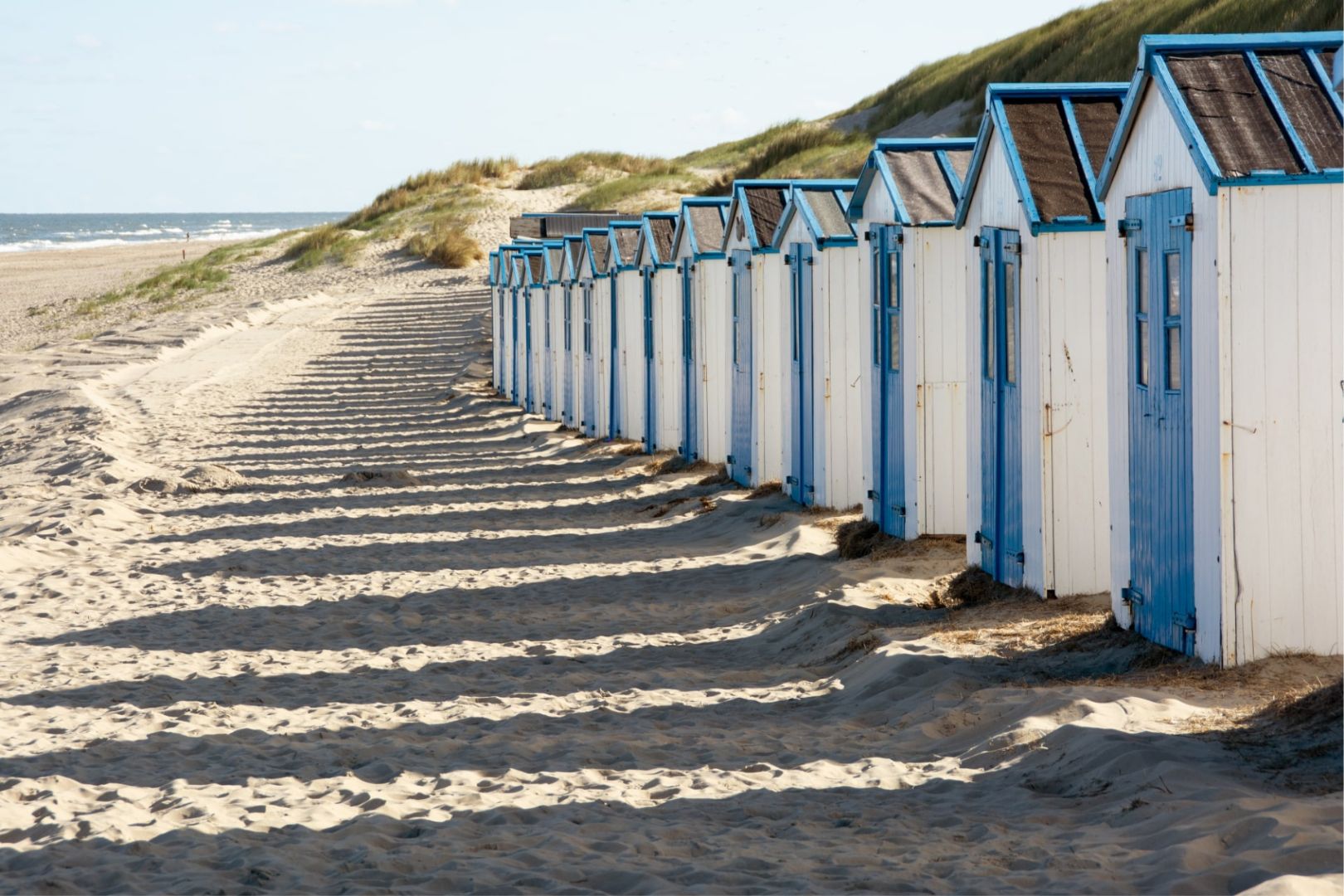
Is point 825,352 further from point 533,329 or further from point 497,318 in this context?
point 497,318

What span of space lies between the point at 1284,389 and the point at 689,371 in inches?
415

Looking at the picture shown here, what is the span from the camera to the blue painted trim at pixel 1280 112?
248 inches

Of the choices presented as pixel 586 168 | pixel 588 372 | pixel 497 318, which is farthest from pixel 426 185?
pixel 588 372

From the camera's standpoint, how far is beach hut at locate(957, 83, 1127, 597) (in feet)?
27.0

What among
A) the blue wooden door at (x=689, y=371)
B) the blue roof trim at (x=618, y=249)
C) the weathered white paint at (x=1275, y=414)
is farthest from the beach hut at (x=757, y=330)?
the weathered white paint at (x=1275, y=414)

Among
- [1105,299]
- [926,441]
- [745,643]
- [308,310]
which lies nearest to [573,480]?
[926,441]

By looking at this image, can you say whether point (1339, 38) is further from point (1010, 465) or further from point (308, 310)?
point (308, 310)

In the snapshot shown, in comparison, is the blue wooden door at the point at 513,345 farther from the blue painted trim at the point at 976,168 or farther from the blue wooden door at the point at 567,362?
the blue painted trim at the point at 976,168

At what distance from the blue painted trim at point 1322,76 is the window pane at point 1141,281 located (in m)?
1.03

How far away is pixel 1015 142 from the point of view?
8.71 metres

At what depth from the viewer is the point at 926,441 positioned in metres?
10.4

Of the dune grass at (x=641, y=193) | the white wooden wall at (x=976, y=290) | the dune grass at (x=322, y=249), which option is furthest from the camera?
the dune grass at (x=322, y=249)

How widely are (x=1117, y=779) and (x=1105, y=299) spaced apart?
3256 mm

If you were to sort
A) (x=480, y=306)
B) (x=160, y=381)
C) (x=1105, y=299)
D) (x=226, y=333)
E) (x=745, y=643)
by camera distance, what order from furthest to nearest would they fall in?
(x=480, y=306) < (x=226, y=333) < (x=160, y=381) < (x=745, y=643) < (x=1105, y=299)
